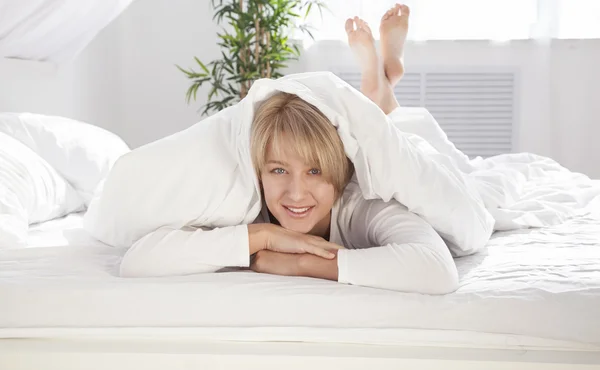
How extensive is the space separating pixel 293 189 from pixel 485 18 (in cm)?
318

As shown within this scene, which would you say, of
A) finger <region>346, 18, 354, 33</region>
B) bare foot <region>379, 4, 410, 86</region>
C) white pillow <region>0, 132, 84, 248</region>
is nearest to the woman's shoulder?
white pillow <region>0, 132, 84, 248</region>

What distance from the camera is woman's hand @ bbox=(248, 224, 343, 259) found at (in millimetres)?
1452

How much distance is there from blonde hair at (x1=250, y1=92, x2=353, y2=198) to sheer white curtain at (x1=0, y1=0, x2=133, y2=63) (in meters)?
1.19

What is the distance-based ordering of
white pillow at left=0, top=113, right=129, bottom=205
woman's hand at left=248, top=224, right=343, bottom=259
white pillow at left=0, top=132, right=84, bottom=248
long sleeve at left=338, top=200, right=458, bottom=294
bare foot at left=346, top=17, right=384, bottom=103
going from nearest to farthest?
long sleeve at left=338, top=200, right=458, bottom=294, woman's hand at left=248, top=224, right=343, bottom=259, white pillow at left=0, top=132, right=84, bottom=248, white pillow at left=0, top=113, right=129, bottom=205, bare foot at left=346, top=17, right=384, bottom=103

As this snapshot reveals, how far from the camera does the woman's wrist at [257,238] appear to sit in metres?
1.46

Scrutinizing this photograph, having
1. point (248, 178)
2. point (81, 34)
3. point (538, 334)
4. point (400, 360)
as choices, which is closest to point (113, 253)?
point (248, 178)

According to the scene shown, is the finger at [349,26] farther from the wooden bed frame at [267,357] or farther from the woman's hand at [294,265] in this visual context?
the wooden bed frame at [267,357]

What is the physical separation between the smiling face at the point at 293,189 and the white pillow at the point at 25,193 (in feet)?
1.95

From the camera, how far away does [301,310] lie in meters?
1.28

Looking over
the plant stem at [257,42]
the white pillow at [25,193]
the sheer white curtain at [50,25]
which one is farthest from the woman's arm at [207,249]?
the plant stem at [257,42]

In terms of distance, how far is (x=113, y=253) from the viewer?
1688mm

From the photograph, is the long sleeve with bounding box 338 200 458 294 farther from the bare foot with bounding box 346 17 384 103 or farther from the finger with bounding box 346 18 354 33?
the finger with bounding box 346 18 354 33

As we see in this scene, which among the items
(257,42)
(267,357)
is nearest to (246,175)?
(267,357)

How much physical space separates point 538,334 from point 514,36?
3.39m
